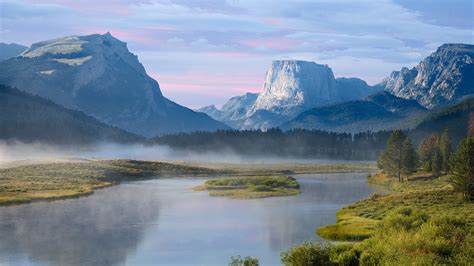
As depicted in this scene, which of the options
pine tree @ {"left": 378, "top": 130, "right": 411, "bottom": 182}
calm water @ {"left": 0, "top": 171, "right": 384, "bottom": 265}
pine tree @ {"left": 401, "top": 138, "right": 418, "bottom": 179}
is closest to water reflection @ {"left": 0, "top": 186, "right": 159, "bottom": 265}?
calm water @ {"left": 0, "top": 171, "right": 384, "bottom": 265}

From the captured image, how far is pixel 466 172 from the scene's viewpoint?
11006 cm

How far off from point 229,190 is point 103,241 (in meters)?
77.9

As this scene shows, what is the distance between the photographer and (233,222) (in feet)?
317

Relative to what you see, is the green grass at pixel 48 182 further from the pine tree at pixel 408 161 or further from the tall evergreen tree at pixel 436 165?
the tall evergreen tree at pixel 436 165

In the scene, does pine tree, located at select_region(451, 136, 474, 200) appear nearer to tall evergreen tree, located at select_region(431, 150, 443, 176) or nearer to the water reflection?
tall evergreen tree, located at select_region(431, 150, 443, 176)

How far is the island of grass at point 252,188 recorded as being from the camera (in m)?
145

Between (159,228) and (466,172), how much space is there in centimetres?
5882

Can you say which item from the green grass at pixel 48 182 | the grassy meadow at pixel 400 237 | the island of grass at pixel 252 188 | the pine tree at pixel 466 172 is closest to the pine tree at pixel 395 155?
the island of grass at pixel 252 188

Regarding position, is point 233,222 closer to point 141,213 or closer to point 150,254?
point 141,213

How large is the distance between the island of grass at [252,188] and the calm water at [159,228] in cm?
760

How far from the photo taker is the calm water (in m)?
70.2

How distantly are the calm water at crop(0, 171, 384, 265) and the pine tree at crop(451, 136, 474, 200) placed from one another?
23444 millimetres

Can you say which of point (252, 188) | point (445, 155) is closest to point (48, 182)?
point (252, 188)

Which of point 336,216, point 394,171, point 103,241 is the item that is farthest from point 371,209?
point 394,171
